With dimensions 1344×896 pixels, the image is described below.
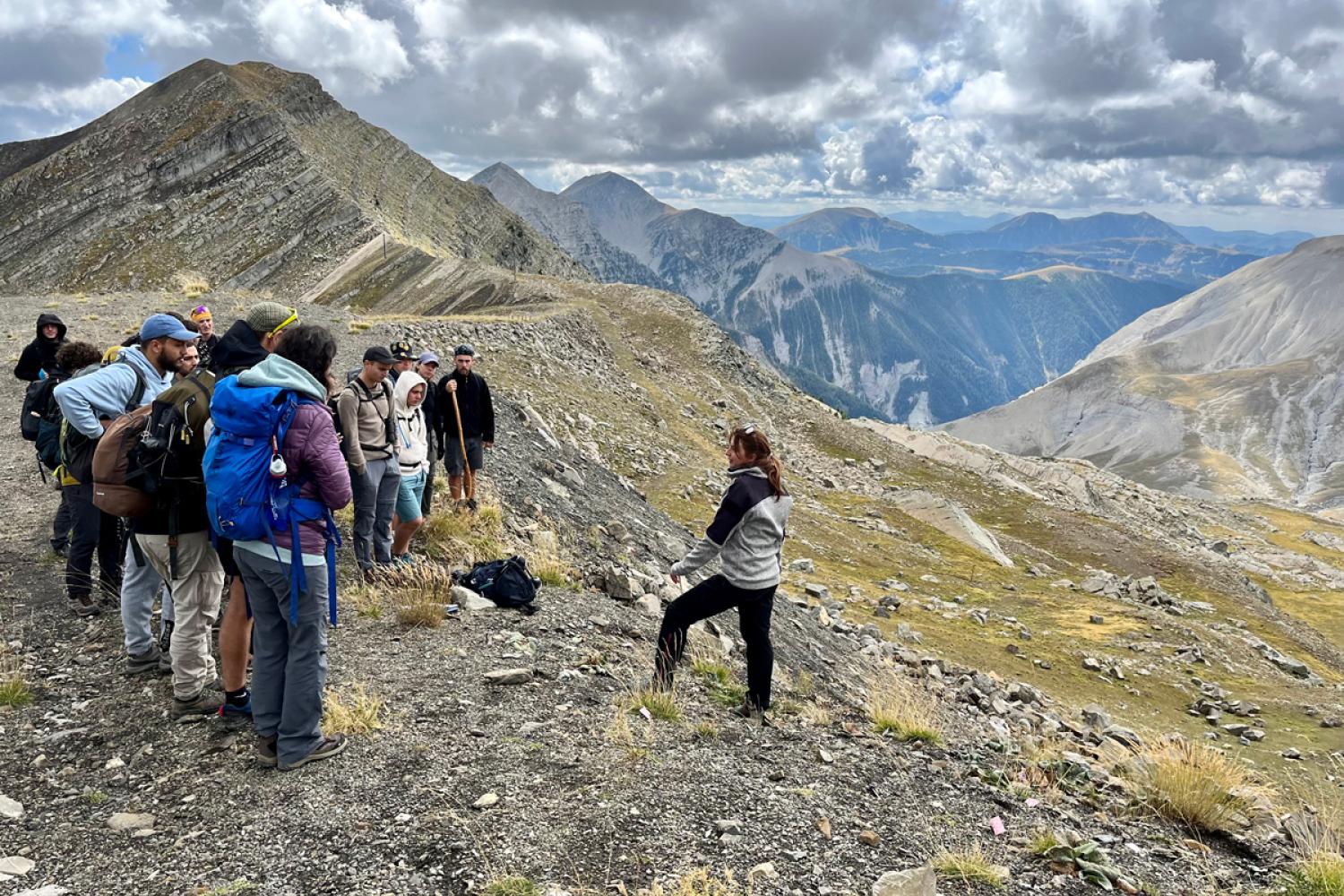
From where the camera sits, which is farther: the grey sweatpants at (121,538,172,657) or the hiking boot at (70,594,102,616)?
the hiking boot at (70,594,102,616)

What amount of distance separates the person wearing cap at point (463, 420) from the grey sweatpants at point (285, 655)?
21.6ft

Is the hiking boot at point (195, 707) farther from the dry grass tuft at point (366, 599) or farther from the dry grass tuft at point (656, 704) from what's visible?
the dry grass tuft at point (656, 704)

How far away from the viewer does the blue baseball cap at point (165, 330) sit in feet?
20.9

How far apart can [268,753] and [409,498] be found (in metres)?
4.16

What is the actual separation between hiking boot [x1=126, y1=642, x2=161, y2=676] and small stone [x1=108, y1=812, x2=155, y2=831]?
211 centimetres

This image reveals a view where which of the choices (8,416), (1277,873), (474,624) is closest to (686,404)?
(8,416)

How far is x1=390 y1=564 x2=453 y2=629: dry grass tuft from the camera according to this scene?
7844 millimetres

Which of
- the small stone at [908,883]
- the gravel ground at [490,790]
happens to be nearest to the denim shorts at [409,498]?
the gravel ground at [490,790]

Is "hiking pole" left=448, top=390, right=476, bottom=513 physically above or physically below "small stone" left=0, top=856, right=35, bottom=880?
above

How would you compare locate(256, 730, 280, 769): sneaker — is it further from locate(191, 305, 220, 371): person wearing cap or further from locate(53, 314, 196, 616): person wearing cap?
locate(191, 305, 220, 371): person wearing cap

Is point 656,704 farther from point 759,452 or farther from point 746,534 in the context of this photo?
point 759,452

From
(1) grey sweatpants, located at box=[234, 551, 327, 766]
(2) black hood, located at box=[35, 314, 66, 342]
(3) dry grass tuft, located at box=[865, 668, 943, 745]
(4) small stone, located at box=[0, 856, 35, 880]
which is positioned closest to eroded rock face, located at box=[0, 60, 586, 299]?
(2) black hood, located at box=[35, 314, 66, 342]

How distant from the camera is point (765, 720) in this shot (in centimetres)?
698

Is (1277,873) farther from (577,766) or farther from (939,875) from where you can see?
(577,766)
